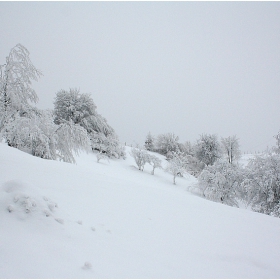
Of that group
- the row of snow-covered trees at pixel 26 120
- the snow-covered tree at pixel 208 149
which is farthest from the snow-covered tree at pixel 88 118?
the snow-covered tree at pixel 208 149

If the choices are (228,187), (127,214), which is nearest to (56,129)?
(127,214)

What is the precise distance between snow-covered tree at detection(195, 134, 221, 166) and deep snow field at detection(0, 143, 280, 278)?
84.7 feet

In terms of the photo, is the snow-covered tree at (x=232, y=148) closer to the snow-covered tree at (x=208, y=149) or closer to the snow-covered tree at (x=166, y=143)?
the snow-covered tree at (x=208, y=149)

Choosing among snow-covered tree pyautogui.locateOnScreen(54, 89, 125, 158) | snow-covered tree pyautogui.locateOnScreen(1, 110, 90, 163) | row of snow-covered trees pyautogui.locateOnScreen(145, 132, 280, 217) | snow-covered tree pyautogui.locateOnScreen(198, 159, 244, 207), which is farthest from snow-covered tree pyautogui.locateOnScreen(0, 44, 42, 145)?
snow-covered tree pyautogui.locateOnScreen(198, 159, 244, 207)

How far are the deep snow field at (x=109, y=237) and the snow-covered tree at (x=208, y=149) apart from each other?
25801 mm

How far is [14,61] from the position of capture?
7.41 meters

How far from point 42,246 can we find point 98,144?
695 inches

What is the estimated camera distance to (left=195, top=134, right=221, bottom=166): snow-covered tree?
27509 mm

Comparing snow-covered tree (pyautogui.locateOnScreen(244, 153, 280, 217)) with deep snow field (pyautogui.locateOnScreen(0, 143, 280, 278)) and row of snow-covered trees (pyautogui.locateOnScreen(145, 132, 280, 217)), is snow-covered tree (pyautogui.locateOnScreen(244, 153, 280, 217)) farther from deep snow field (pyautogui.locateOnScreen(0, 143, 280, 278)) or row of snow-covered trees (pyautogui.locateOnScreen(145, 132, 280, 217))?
deep snow field (pyautogui.locateOnScreen(0, 143, 280, 278))

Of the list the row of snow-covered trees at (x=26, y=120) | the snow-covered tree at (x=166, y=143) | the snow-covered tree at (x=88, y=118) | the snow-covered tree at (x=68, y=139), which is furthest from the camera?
the snow-covered tree at (x=166, y=143)

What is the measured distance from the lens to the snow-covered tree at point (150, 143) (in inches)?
1319

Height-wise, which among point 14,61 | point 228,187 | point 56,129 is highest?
point 14,61

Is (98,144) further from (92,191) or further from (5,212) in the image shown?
(5,212)

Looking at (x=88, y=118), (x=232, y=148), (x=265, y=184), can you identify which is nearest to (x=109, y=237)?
(x=265, y=184)
